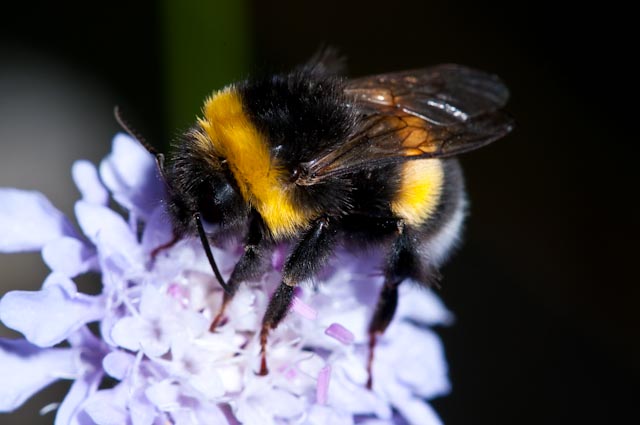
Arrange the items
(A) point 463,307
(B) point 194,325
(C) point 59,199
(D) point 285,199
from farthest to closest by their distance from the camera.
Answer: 1. (A) point 463,307
2. (C) point 59,199
3. (B) point 194,325
4. (D) point 285,199

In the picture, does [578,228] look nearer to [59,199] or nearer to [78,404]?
[59,199]

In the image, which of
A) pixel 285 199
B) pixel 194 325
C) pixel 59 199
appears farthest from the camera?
pixel 59 199

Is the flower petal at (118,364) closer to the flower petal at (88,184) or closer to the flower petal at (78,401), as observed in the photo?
the flower petal at (78,401)

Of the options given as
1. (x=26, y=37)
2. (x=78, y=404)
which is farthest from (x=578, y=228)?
(x=78, y=404)

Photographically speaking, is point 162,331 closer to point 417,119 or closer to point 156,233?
point 156,233

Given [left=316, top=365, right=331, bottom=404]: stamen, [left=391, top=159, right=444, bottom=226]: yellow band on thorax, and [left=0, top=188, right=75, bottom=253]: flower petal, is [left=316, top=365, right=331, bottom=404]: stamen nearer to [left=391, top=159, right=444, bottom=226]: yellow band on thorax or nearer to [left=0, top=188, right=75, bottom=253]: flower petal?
[left=391, top=159, right=444, bottom=226]: yellow band on thorax

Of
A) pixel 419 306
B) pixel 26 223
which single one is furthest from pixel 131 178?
pixel 419 306

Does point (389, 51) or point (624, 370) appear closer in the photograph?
point (624, 370)
